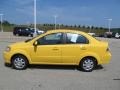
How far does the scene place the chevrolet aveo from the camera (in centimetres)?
1168

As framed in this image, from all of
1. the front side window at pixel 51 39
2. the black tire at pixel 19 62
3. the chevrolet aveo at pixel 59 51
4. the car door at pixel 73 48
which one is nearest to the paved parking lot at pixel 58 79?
Answer: the black tire at pixel 19 62

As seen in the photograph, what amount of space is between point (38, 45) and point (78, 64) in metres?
1.73

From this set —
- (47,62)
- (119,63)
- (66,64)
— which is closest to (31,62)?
(47,62)

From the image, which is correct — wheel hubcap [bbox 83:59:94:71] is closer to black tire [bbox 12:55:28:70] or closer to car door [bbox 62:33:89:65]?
car door [bbox 62:33:89:65]

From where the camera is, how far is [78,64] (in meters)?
11.9

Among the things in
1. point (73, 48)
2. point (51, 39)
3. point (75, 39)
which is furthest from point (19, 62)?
point (75, 39)

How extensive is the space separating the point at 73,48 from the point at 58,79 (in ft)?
6.98

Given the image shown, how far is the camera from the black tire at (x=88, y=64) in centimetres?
1173

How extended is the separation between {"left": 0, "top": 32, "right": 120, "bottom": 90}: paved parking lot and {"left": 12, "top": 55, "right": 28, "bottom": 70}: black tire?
0.76 feet

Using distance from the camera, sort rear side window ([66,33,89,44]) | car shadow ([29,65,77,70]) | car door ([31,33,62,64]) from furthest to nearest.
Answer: car shadow ([29,65,77,70])
rear side window ([66,33,89,44])
car door ([31,33,62,64])

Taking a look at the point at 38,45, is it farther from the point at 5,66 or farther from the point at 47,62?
the point at 5,66

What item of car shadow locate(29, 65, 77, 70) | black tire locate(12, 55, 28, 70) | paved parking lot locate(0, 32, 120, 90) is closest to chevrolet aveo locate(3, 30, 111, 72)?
black tire locate(12, 55, 28, 70)

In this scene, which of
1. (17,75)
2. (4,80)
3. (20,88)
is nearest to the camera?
(20,88)

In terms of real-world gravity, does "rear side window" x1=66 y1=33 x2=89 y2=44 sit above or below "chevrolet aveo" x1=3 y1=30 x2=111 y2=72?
above
